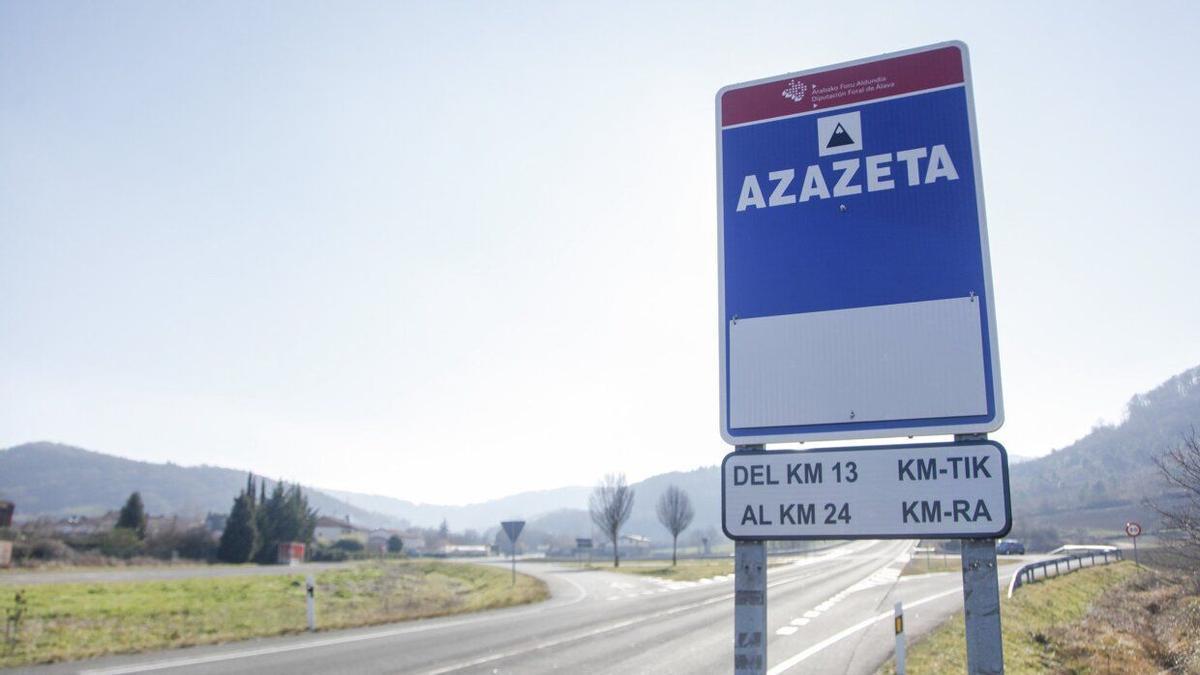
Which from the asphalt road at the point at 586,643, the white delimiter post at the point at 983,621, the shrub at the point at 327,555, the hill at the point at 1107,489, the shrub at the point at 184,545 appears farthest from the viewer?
the hill at the point at 1107,489

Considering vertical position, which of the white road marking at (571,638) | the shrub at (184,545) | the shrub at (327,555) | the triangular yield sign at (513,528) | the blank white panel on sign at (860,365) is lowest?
the shrub at (327,555)

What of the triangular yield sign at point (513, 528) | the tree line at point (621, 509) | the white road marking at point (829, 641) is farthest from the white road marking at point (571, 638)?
→ the tree line at point (621, 509)

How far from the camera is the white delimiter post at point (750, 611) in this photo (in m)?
2.68

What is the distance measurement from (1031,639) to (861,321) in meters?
16.7

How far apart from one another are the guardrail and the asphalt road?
3051 mm

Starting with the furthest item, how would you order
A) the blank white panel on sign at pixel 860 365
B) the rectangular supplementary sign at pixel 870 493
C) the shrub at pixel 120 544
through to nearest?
the shrub at pixel 120 544 < the blank white panel on sign at pixel 860 365 < the rectangular supplementary sign at pixel 870 493

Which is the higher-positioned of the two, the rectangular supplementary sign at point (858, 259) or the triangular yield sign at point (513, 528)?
the rectangular supplementary sign at point (858, 259)

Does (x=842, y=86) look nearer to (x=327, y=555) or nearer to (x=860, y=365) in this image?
(x=860, y=365)

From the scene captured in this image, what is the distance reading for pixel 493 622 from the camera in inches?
716

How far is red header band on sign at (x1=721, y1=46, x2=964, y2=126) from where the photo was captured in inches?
127

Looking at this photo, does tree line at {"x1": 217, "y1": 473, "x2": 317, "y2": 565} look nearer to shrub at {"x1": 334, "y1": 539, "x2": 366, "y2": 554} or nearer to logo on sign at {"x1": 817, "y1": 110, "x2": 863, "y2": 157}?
shrub at {"x1": 334, "y1": 539, "x2": 366, "y2": 554}

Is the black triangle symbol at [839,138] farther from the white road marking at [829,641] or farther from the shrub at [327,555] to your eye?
the shrub at [327,555]

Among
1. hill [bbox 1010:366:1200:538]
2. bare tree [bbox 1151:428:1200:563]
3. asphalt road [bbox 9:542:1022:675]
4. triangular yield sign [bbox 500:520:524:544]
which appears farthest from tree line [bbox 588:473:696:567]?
hill [bbox 1010:366:1200:538]

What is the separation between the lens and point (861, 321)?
2.98m
